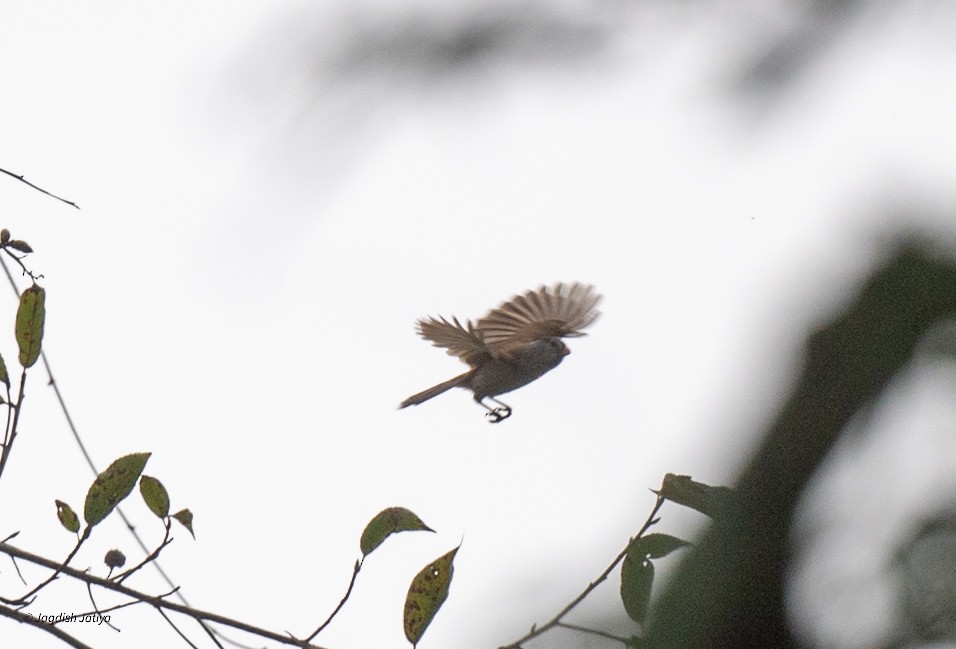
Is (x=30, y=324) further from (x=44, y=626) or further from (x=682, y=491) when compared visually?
(x=682, y=491)

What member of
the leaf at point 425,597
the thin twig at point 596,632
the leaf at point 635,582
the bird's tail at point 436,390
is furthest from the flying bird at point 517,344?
the thin twig at point 596,632

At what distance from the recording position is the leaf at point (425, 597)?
5.77ft

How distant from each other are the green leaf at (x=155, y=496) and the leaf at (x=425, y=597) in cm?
58

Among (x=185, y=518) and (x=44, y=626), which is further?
(x=185, y=518)

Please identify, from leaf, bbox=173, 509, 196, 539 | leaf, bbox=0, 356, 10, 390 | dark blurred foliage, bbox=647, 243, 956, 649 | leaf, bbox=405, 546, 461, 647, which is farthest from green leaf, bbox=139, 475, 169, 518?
dark blurred foliage, bbox=647, 243, 956, 649

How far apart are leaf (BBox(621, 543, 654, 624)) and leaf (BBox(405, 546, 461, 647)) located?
0.36 m

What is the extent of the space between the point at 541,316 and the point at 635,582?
2.86m

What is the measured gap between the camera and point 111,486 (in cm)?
193

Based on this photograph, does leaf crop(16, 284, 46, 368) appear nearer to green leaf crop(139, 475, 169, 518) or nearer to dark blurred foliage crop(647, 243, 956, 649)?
green leaf crop(139, 475, 169, 518)

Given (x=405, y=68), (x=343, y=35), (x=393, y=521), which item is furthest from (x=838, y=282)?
(x=393, y=521)

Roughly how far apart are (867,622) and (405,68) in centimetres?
98

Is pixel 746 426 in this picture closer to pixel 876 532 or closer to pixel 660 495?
pixel 876 532

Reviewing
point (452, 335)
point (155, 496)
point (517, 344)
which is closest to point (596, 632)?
point (155, 496)

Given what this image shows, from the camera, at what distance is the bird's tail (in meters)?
3.62
